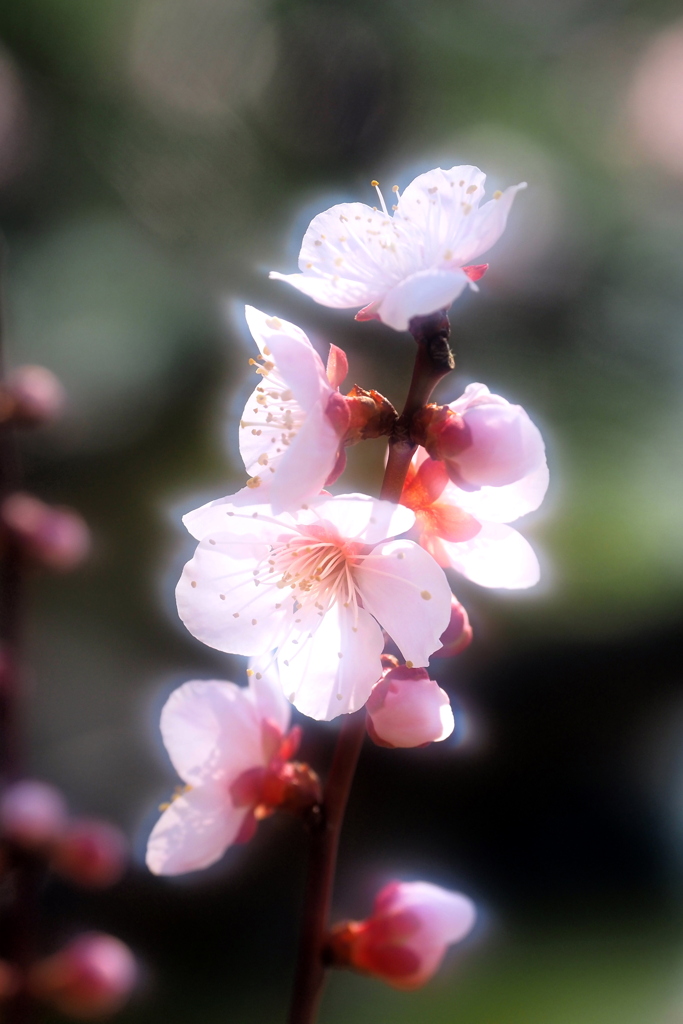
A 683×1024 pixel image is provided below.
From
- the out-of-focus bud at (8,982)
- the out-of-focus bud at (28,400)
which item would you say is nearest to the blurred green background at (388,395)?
the out-of-focus bud at (28,400)

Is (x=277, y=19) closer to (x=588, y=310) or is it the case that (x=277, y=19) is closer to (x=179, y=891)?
(x=588, y=310)

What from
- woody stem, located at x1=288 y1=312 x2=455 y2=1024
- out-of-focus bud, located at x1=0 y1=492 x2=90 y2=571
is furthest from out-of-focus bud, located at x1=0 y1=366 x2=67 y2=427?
woody stem, located at x1=288 y1=312 x2=455 y2=1024

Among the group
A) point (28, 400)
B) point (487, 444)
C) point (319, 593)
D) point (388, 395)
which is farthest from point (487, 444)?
point (388, 395)

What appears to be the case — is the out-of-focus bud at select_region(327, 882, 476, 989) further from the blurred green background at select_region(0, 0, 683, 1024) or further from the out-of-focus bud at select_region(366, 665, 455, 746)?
the blurred green background at select_region(0, 0, 683, 1024)

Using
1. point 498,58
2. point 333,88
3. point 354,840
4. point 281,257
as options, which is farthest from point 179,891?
point 498,58

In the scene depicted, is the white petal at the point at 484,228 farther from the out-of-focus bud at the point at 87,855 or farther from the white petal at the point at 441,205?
the out-of-focus bud at the point at 87,855

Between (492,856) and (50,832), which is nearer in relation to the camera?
(50,832)
